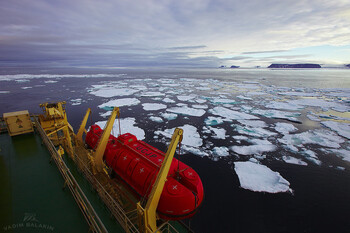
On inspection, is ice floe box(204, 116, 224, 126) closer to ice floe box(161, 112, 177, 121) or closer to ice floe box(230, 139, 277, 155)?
ice floe box(161, 112, 177, 121)

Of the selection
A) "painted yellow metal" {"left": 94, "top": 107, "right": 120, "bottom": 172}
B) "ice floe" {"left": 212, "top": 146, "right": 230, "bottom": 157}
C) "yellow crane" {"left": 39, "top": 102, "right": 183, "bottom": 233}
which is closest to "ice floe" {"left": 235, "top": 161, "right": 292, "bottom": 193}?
"ice floe" {"left": 212, "top": 146, "right": 230, "bottom": 157}

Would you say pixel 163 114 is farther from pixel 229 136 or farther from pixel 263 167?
pixel 263 167

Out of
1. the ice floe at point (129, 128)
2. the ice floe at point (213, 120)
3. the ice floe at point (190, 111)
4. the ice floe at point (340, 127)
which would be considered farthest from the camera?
the ice floe at point (190, 111)

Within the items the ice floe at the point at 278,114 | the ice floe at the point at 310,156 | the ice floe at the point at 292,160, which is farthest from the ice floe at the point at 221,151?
the ice floe at the point at 278,114

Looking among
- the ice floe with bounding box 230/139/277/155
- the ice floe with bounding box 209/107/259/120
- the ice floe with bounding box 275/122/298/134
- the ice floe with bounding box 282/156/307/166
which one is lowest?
the ice floe with bounding box 282/156/307/166

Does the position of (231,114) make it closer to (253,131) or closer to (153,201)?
(253,131)

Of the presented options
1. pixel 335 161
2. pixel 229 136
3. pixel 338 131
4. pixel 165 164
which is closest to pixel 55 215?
pixel 165 164

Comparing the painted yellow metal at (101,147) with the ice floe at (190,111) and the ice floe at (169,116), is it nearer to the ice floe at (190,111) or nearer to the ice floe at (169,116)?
the ice floe at (169,116)
